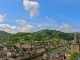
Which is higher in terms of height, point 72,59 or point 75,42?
point 75,42

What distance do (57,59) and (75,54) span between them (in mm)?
10764

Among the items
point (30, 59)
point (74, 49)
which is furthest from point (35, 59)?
point (74, 49)

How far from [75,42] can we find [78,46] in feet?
4.37

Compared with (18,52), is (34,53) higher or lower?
lower

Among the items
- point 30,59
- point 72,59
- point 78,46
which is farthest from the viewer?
point 30,59

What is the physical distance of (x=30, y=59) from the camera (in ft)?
226

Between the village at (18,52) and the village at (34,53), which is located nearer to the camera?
the village at (34,53)

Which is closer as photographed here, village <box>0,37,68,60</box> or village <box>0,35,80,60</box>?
village <box>0,35,80,60</box>

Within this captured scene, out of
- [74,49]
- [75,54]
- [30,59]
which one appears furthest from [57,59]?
[30,59]

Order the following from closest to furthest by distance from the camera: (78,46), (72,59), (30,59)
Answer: (72,59) → (78,46) → (30,59)

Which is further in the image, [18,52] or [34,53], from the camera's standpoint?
[18,52]

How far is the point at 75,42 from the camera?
2136 inches

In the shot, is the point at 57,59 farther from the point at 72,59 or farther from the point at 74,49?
the point at 72,59

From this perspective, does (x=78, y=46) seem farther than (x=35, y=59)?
No
